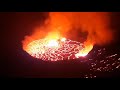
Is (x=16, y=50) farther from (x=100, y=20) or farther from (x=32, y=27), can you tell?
(x=100, y=20)

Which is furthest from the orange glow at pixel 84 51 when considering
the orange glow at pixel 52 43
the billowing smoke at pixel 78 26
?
the orange glow at pixel 52 43

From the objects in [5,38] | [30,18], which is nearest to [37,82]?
[5,38]

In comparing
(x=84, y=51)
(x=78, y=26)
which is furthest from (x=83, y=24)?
(x=84, y=51)

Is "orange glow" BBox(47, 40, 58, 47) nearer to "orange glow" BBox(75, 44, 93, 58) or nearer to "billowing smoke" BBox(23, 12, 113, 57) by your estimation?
"billowing smoke" BBox(23, 12, 113, 57)

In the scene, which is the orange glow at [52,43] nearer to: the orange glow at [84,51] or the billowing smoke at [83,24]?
the billowing smoke at [83,24]

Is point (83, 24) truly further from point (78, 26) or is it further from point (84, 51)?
point (84, 51)

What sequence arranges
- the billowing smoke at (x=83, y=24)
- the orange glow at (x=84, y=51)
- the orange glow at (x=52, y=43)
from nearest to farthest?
the orange glow at (x=84, y=51) → the orange glow at (x=52, y=43) → the billowing smoke at (x=83, y=24)

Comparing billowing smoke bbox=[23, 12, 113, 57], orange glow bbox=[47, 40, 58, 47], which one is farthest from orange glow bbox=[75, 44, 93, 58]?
orange glow bbox=[47, 40, 58, 47]

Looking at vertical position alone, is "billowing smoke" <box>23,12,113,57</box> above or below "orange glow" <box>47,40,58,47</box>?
above

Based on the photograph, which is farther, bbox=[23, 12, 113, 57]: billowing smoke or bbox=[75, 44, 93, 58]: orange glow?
bbox=[23, 12, 113, 57]: billowing smoke
